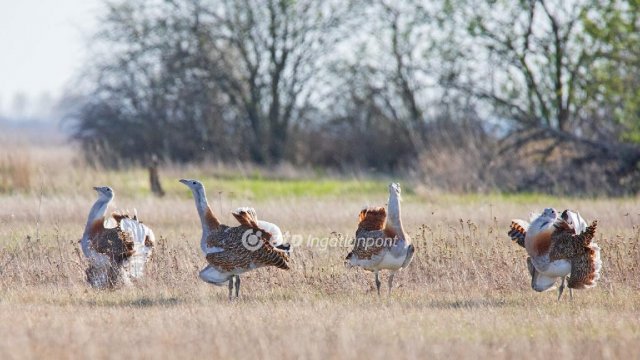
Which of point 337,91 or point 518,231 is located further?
point 337,91

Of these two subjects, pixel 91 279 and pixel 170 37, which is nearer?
pixel 91 279

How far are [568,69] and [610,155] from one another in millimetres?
5141

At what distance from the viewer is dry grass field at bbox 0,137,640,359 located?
8320 millimetres

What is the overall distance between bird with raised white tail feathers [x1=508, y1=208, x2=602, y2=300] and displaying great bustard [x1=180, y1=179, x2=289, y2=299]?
255 cm

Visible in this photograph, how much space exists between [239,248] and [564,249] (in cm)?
326

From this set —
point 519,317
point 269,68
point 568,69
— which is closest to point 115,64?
point 269,68

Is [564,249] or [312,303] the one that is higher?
[564,249]

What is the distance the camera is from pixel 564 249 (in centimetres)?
1073

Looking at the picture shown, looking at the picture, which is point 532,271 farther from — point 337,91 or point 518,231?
point 337,91

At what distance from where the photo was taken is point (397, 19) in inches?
1323

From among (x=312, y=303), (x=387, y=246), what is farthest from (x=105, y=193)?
(x=387, y=246)

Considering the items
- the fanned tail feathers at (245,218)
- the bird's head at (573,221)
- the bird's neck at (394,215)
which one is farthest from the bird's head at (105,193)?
the bird's head at (573,221)

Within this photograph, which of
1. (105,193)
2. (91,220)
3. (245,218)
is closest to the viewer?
(245,218)

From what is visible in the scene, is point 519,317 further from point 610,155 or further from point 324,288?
point 610,155
